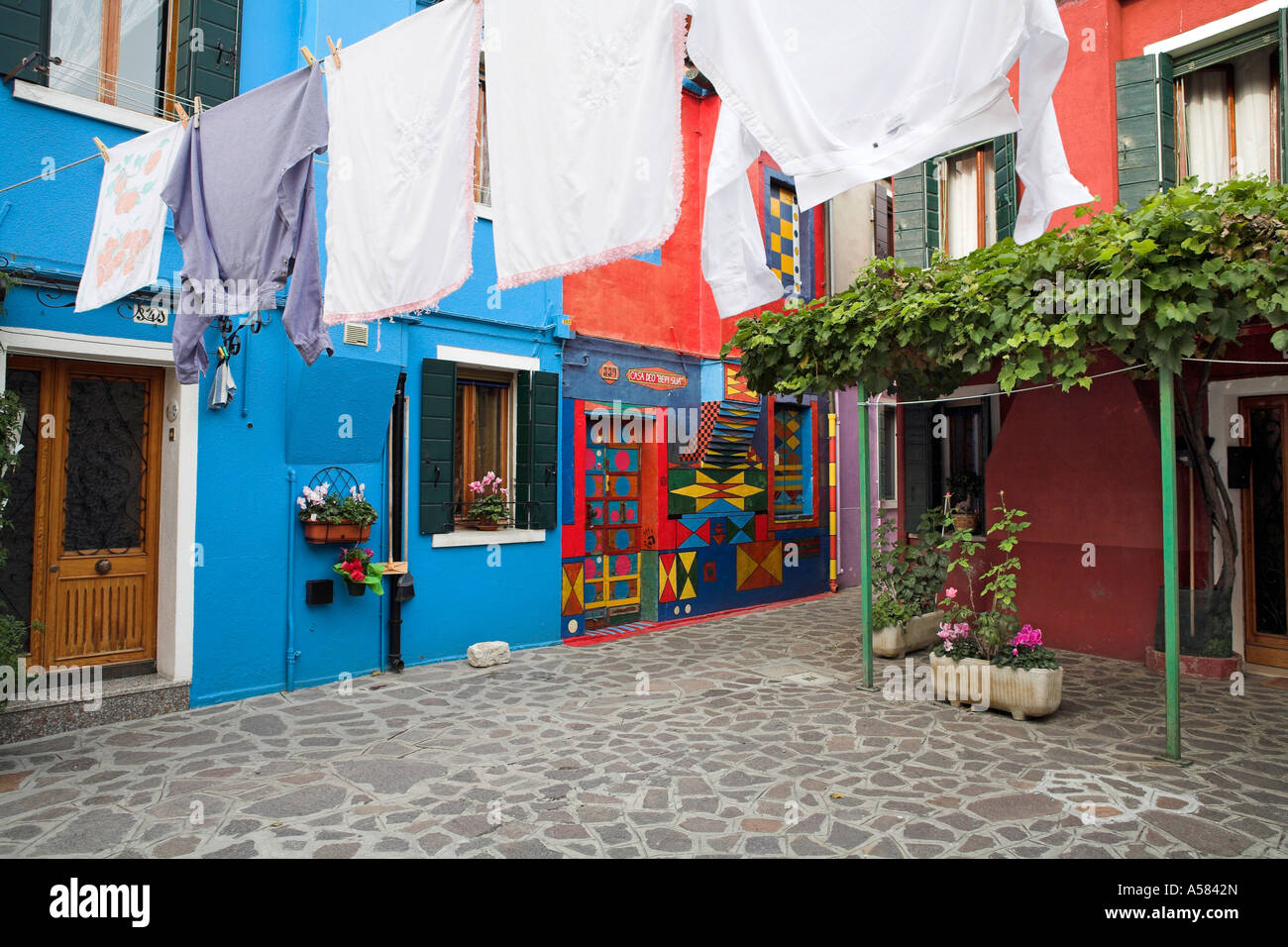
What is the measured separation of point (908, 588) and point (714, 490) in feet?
11.3

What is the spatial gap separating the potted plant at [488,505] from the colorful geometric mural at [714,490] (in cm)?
266

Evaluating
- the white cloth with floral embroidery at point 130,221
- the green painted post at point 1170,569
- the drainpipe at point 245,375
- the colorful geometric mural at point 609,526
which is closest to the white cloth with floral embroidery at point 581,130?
the white cloth with floral embroidery at point 130,221

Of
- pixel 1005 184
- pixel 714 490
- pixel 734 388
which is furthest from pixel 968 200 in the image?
pixel 714 490

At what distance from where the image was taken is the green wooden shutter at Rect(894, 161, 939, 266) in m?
9.53

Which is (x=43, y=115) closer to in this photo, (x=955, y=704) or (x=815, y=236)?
(x=955, y=704)

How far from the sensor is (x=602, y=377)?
9.90 metres

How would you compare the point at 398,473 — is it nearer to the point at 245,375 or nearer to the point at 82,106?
the point at 245,375

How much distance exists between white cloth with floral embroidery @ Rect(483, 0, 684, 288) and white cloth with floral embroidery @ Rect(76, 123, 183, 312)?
251 centimetres

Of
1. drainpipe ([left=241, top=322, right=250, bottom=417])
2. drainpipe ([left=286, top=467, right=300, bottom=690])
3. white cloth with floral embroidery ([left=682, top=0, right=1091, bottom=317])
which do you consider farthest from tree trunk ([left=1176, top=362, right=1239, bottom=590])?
drainpipe ([left=241, top=322, right=250, bottom=417])

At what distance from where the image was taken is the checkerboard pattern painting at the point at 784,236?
12227 millimetres

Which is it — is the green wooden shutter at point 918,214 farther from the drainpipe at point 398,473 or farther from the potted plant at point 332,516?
the potted plant at point 332,516

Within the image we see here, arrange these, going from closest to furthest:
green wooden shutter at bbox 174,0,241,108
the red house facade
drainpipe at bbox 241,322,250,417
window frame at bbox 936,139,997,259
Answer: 1. green wooden shutter at bbox 174,0,241,108
2. drainpipe at bbox 241,322,250,417
3. the red house facade
4. window frame at bbox 936,139,997,259

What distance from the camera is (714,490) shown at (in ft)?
37.1

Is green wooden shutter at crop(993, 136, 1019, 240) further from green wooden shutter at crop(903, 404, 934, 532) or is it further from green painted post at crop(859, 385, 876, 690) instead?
green painted post at crop(859, 385, 876, 690)
